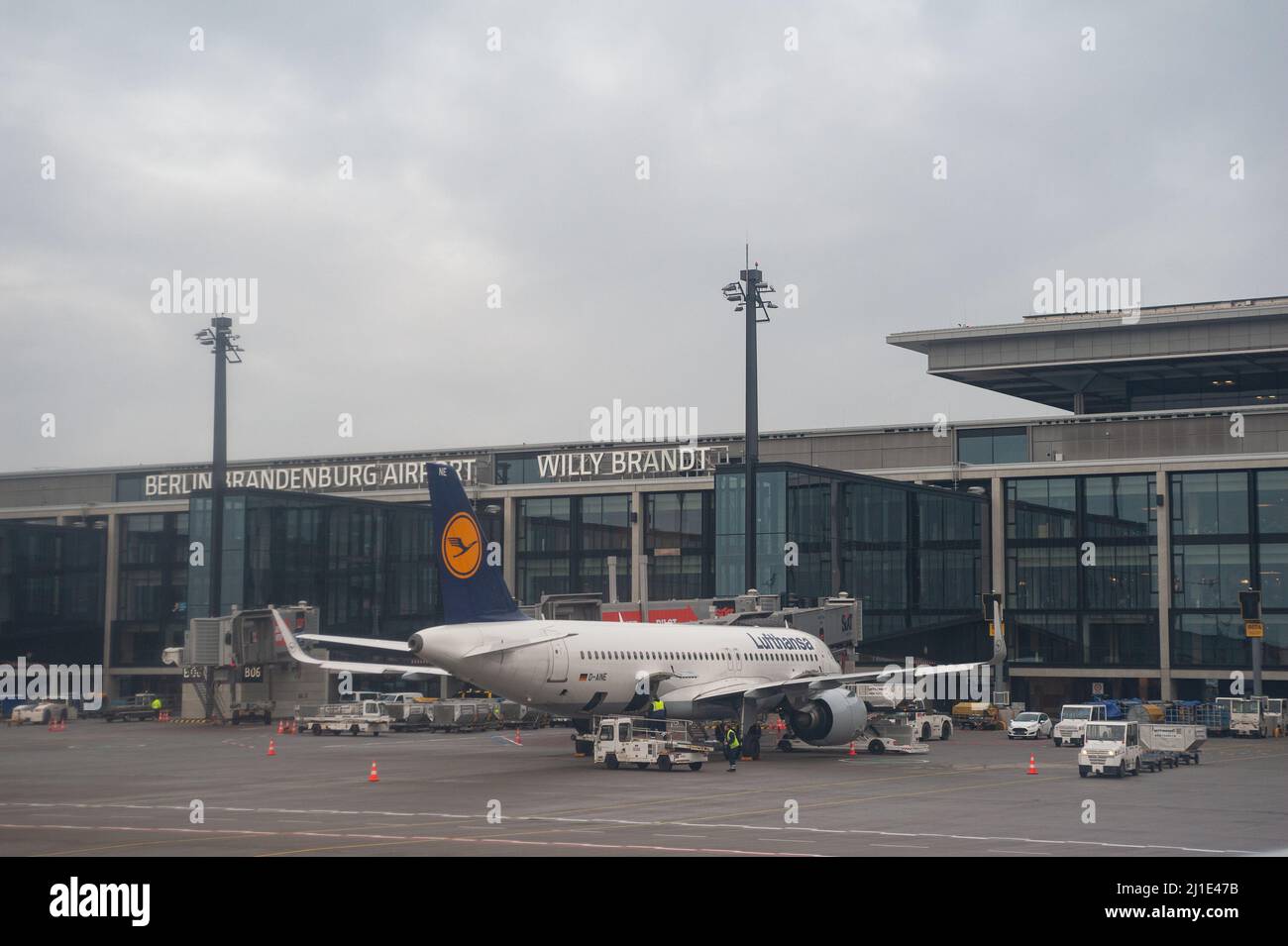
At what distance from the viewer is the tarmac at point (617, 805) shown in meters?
24.5

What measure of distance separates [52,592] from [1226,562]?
80.7 m

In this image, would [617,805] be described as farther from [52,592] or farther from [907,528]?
[52,592]

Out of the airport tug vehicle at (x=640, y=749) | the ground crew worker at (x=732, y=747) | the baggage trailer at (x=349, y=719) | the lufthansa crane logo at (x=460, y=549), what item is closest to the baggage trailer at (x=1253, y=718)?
the ground crew worker at (x=732, y=747)

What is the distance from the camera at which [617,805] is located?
32031 mm

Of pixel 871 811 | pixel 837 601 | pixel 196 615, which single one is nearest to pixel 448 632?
pixel 871 811

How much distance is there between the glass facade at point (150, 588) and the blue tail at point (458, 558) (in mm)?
68375

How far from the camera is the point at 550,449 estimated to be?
106 meters

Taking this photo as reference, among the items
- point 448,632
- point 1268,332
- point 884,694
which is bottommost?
point 884,694

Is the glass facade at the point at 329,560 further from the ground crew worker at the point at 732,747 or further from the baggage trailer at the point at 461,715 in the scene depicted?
the ground crew worker at the point at 732,747

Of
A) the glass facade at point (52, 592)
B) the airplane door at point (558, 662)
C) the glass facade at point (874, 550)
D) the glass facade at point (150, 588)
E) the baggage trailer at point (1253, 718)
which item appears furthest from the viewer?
the glass facade at point (150, 588)

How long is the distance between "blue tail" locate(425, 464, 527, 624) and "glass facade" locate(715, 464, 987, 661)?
99.2ft

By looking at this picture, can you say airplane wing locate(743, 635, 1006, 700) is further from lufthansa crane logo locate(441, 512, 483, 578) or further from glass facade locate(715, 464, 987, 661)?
glass facade locate(715, 464, 987, 661)
